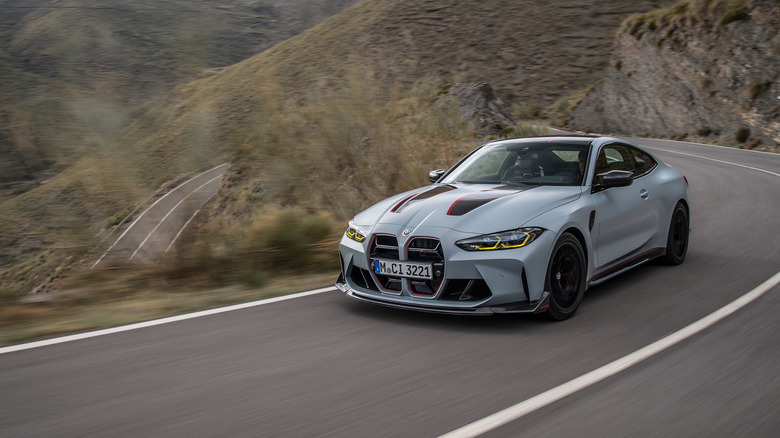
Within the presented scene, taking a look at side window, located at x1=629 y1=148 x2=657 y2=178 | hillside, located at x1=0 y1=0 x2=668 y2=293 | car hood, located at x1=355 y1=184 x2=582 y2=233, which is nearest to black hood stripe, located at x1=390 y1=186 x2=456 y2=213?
car hood, located at x1=355 y1=184 x2=582 y2=233

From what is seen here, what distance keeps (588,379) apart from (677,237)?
3.96 meters

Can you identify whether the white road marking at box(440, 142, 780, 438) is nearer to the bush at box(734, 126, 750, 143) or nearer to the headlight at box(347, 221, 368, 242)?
the headlight at box(347, 221, 368, 242)

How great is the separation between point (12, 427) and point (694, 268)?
21.0 ft

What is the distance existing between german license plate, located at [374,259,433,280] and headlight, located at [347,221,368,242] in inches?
11.5

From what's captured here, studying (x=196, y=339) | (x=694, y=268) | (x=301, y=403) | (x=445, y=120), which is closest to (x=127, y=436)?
(x=301, y=403)

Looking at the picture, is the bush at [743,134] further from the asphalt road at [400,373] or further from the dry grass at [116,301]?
the dry grass at [116,301]

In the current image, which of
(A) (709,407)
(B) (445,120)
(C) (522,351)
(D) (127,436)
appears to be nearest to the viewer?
(D) (127,436)

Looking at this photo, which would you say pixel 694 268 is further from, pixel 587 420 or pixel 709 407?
pixel 587 420

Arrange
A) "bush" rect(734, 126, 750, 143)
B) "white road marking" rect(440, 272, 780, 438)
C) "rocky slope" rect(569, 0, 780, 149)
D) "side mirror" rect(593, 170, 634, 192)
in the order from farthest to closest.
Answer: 1. "rocky slope" rect(569, 0, 780, 149)
2. "bush" rect(734, 126, 750, 143)
3. "side mirror" rect(593, 170, 634, 192)
4. "white road marking" rect(440, 272, 780, 438)

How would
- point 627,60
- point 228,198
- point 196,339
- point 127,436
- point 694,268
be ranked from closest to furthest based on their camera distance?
point 127,436 < point 196,339 < point 694,268 < point 228,198 < point 627,60

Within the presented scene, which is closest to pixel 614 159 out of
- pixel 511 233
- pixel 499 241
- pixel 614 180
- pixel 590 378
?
pixel 614 180

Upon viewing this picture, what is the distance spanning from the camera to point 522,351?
15.1 ft

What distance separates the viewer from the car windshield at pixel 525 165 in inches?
240

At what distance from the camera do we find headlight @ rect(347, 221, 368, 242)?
555 centimetres
